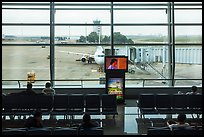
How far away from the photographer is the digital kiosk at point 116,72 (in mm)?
10266

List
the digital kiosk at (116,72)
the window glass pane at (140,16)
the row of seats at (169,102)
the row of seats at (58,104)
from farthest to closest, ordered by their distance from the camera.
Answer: the window glass pane at (140,16)
the digital kiosk at (116,72)
the row of seats at (169,102)
the row of seats at (58,104)

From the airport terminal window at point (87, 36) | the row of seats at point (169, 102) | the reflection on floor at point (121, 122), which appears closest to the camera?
the reflection on floor at point (121, 122)

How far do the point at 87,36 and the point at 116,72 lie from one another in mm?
2527

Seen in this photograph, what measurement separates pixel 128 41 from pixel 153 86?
1.99m

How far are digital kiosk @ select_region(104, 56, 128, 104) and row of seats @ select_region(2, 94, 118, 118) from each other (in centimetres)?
191

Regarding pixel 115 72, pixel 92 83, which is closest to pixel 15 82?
pixel 92 83

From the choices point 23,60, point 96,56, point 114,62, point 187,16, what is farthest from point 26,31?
point 187,16

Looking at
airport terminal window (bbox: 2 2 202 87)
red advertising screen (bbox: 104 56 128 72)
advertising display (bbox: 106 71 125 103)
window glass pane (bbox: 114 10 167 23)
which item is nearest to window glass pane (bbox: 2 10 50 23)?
airport terminal window (bbox: 2 2 202 87)

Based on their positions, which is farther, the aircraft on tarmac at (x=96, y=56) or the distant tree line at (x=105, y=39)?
the aircraft on tarmac at (x=96, y=56)

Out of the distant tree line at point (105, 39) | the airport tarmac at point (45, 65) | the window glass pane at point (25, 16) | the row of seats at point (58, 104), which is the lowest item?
the row of seats at point (58, 104)

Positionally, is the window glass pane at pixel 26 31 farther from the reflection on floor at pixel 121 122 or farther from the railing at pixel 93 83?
the reflection on floor at pixel 121 122

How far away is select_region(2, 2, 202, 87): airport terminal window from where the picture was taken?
12039mm

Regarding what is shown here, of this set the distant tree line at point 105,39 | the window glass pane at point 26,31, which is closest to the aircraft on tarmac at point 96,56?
the distant tree line at point 105,39

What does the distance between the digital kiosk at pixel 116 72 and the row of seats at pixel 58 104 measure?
1.91 metres
